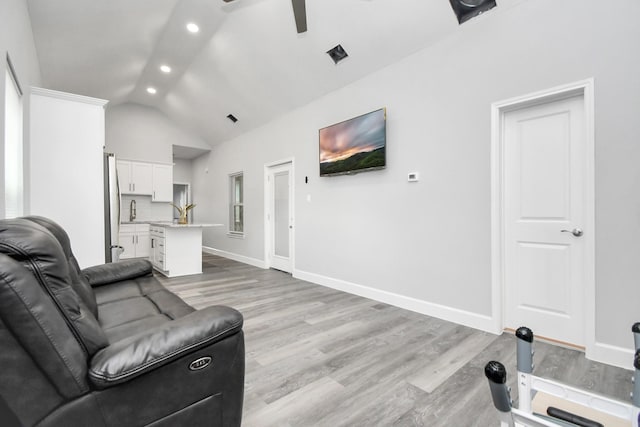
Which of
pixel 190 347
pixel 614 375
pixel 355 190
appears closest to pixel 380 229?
pixel 355 190

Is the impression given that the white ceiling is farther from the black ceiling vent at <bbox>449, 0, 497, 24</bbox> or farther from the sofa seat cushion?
the sofa seat cushion

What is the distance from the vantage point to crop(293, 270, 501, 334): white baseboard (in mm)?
2760

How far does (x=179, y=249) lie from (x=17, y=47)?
3445mm

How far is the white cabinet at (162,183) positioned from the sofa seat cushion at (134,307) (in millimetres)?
5637

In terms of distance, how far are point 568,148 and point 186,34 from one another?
196 inches

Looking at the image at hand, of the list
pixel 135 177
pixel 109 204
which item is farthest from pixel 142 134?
pixel 109 204

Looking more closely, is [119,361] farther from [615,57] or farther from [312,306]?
[615,57]

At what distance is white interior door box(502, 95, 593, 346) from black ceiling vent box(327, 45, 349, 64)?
6.71ft

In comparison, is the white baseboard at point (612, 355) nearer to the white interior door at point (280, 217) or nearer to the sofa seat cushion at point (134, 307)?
the sofa seat cushion at point (134, 307)

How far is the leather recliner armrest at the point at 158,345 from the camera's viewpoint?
0.92 meters

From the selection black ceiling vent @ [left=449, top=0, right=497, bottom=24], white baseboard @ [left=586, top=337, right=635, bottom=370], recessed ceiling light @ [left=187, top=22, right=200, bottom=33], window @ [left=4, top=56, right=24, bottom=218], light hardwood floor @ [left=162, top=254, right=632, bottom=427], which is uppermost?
recessed ceiling light @ [left=187, top=22, right=200, bottom=33]

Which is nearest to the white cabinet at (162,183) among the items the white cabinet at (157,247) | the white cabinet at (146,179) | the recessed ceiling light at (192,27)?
the white cabinet at (146,179)

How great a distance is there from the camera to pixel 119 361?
3.08ft

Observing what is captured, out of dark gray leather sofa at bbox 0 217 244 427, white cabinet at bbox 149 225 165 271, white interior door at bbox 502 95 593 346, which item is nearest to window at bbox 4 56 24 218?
dark gray leather sofa at bbox 0 217 244 427
